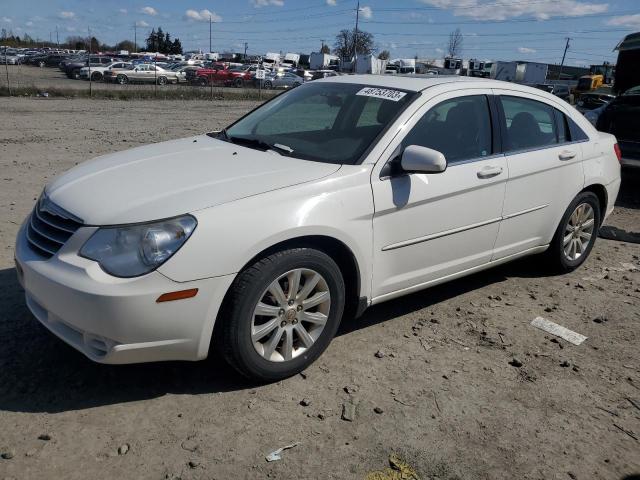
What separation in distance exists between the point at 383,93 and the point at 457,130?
0.58 meters

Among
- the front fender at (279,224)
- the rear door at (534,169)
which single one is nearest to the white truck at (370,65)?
the rear door at (534,169)

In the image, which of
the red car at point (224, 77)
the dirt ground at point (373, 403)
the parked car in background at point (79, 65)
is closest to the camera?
the dirt ground at point (373, 403)

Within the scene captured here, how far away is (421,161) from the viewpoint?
3428mm

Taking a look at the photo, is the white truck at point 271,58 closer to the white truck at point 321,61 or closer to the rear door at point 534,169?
the white truck at point 321,61

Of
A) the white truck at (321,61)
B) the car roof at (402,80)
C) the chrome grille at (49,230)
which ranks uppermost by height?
the car roof at (402,80)

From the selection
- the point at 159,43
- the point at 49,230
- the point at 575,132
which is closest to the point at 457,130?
the point at 575,132

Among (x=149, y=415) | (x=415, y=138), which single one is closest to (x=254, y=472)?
(x=149, y=415)

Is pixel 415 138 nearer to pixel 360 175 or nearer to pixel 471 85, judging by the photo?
pixel 360 175

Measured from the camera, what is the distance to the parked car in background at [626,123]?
8370 mm

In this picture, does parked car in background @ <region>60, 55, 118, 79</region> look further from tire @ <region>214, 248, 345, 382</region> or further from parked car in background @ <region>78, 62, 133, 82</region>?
tire @ <region>214, 248, 345, 382</region>

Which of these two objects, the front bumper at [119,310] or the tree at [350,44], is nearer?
the front bumper at [119,310]

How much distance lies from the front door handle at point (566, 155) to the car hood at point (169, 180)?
2.26 metres

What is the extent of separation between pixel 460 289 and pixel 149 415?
2837 mm

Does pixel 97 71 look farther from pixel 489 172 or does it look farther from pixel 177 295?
pixel 177 295
